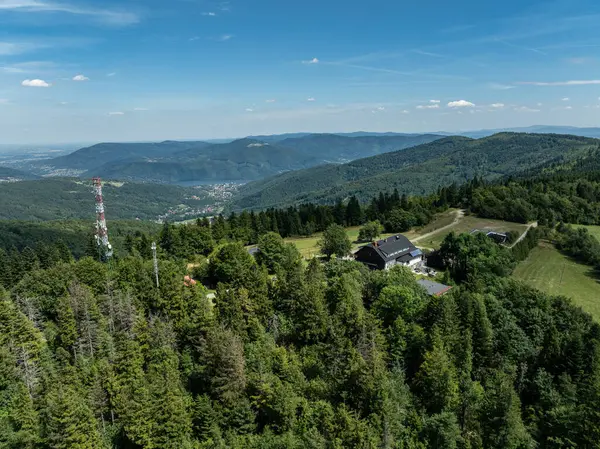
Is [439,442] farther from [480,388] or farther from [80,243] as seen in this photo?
[80,243]

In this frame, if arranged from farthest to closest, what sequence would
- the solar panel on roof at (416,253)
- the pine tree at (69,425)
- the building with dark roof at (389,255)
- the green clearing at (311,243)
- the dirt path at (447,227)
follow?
1. the dirt path at (447,227)
2. the green clearing at (311,243)
3. the solar panel on roof at (416,253)
4. the building with dark roof at (389,255)
5. the pine tree at (69,425)

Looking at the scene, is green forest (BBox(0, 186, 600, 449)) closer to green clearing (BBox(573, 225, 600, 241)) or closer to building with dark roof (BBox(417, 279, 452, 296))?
building with dark roof (BBox(417, 279, 452, 296))

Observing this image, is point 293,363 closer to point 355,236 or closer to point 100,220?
point 100,220

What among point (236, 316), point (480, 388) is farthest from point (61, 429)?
point (480, 388)

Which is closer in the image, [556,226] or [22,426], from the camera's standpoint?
[22,426]

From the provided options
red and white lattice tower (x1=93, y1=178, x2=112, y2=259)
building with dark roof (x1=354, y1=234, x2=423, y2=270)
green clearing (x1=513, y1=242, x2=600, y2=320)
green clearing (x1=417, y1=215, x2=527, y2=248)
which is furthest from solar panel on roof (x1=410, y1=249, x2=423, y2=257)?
red and white lattice tower (x1=93, y1=178, x2=112, y2=259)

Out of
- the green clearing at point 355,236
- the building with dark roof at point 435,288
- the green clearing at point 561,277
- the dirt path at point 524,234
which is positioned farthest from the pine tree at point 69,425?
the dirt path at point 524,234

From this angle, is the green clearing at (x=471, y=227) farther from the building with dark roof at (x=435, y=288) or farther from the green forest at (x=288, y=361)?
the building with dark roof at (x=435, y=288)
